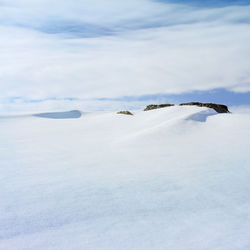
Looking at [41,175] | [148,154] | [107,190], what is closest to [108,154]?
[148,154]

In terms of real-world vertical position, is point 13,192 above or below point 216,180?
below

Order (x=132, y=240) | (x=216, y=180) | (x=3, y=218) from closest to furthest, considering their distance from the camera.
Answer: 1. (x=132, y=240)
2. (x=3, y=218)
3. (x=216, y=180)

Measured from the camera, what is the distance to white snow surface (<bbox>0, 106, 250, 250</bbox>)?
2.29 metres

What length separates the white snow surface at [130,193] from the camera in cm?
229

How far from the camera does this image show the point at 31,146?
638 centimetres

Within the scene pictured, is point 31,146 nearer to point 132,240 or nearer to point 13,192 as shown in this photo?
point 13,192

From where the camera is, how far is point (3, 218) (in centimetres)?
260

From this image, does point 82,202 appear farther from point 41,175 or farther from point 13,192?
point 41,175

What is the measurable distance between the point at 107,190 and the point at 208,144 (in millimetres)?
3039

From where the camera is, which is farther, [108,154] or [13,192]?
[108,154]

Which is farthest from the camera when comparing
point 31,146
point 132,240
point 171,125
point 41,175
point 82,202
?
point 171,125

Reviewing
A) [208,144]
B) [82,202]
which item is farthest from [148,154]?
[82,202]

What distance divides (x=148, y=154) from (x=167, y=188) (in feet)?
5.70

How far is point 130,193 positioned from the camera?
3174 mm
